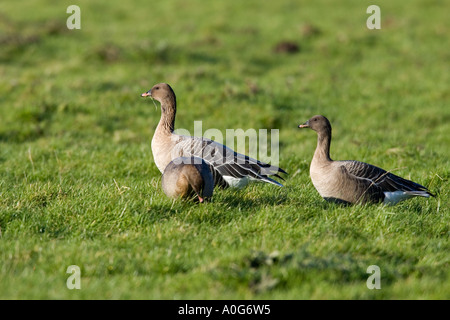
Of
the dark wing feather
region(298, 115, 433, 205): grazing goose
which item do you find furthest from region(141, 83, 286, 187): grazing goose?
the dark wing feather

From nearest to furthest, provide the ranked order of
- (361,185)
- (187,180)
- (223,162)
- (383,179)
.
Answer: (187,180) < (361,185) < (383,179) < (223,162)

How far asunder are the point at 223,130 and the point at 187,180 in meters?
→ 5.62

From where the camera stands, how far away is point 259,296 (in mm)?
4758

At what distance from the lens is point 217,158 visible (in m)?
7.65

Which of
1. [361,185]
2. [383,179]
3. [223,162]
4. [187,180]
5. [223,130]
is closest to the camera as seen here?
[187,180]

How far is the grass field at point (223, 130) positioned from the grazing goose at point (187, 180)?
0.18 m

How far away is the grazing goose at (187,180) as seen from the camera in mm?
6402

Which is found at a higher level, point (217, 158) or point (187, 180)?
point (217, 158)

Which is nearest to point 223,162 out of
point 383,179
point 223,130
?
point 383,179

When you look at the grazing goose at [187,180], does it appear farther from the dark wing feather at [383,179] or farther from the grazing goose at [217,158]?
the dark wing feather at [383,179]

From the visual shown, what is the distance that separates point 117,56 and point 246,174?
1036cm

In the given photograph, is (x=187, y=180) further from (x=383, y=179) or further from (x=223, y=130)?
(x=223, y=130)

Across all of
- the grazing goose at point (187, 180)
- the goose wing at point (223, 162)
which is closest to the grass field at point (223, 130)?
the grazing goose at point (187, 180)
